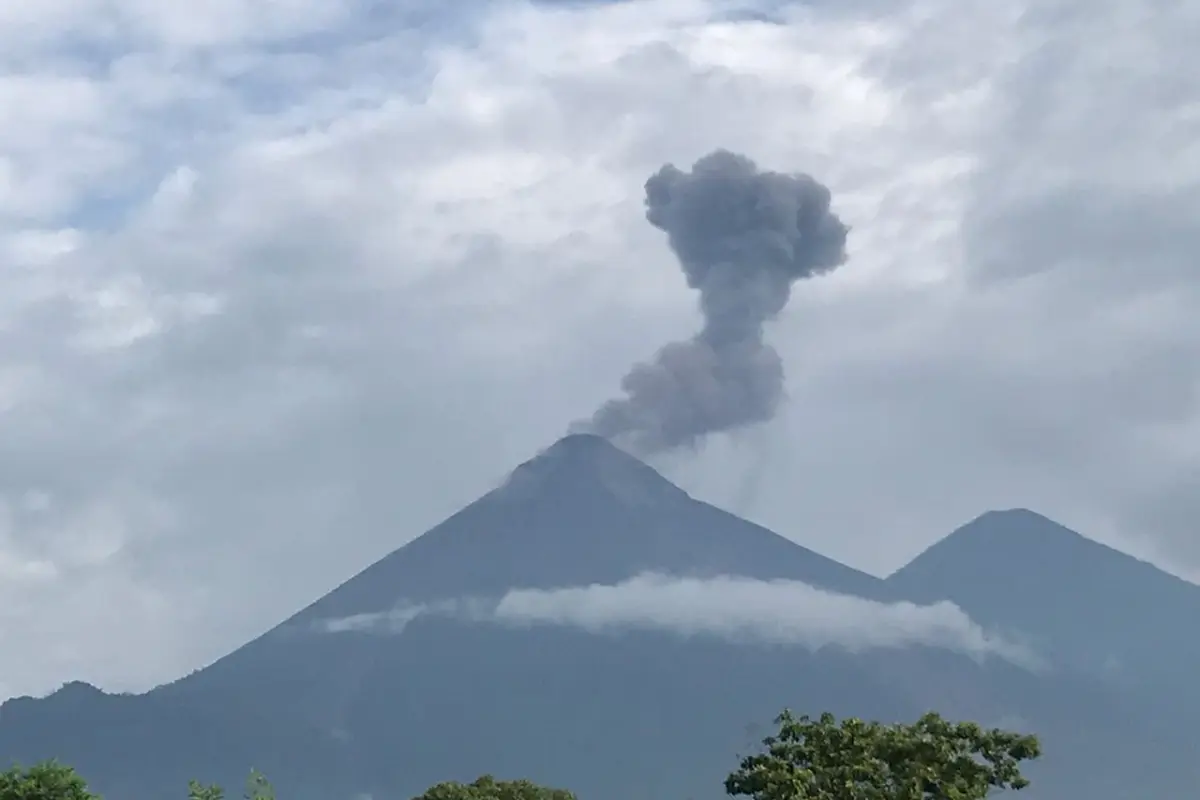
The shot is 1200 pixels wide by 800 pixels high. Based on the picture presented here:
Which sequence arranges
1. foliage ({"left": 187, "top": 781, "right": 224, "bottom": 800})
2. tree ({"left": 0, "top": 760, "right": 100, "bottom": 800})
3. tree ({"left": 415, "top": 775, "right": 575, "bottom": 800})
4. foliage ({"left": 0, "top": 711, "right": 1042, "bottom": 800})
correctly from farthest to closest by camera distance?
tree ({"left": 415, "top": 775, "right": 575, "bottom": 800}) < tree ({"left": 0, "top": 760, "right": 100, "bottom": 800}) < foliage ({"left": 187, "top": 781, "right": 224, "bottom": 800}) < foliage ({"left": 0, "top": 711, "right": 1042, "bottom": 800})

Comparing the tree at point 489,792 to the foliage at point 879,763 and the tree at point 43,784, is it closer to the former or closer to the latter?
the tree at point 43,784

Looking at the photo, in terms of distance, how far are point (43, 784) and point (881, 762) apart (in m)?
14.1

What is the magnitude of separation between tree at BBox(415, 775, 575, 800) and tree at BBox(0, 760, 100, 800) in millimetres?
12077

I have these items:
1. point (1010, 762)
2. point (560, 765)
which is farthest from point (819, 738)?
point (560, 765)

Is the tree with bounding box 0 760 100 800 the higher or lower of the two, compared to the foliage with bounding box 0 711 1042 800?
higher

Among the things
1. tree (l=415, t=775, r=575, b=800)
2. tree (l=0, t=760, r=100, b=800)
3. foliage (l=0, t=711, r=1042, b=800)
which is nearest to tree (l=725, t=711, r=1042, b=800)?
foliage (l=0, t=711, r=1042, b=800)

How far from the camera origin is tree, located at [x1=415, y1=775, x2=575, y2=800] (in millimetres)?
37781

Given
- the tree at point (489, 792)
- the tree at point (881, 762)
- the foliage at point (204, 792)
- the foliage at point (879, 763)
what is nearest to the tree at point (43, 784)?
the foliage at point (204, 792)

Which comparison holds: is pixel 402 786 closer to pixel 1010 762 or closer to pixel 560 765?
pixel 560 765

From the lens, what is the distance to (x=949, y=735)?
Answer: 24047mm

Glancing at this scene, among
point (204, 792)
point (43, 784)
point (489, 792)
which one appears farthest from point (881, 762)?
point (489, 792)

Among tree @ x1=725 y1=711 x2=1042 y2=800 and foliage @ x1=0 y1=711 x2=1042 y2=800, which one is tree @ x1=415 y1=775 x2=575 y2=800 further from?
tree @ x1=725 y1=711 x2=1042 y2=800

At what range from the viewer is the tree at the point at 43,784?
2595 cm

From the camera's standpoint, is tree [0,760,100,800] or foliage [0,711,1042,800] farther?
tree [0,760,100,800]
